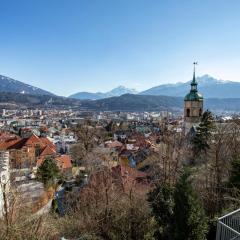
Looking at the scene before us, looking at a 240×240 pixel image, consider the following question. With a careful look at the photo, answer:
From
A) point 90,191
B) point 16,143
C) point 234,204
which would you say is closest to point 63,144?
point 16,143

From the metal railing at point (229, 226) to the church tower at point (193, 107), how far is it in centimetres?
3263

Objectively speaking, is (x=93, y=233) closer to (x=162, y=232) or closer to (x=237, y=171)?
(x=162, y=232)

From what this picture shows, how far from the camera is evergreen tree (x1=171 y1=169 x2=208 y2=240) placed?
9.51 metres

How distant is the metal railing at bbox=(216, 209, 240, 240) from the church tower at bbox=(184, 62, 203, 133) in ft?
107

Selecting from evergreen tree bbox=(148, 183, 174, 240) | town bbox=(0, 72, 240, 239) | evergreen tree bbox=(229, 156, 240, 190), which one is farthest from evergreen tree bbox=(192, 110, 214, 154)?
evergreen tree bbox=(148, 183, 174, 240)

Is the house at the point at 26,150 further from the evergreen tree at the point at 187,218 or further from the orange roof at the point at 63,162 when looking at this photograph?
the evergreen tree at the point at 187,218

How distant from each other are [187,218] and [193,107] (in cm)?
3360

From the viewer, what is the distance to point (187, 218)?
951 cm

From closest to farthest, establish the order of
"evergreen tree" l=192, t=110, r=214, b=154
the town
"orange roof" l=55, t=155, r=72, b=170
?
the town → "evergreen tree" l=192, t=110, r=214, b=154 → "orange roof" l=55, t=155, r=72, b=170

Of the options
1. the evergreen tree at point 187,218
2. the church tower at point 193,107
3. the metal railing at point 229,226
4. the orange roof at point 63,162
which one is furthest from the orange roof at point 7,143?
the metal railing at point 229,226

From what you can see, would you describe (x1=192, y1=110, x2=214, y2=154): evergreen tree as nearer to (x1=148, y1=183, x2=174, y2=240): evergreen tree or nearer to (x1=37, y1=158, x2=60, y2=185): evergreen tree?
(x1=37, y1=158, x2=60, y2=185): evergreen tree

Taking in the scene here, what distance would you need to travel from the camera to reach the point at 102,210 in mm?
12500

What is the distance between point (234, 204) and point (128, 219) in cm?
371

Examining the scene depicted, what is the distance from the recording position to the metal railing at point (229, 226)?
8929 mm
